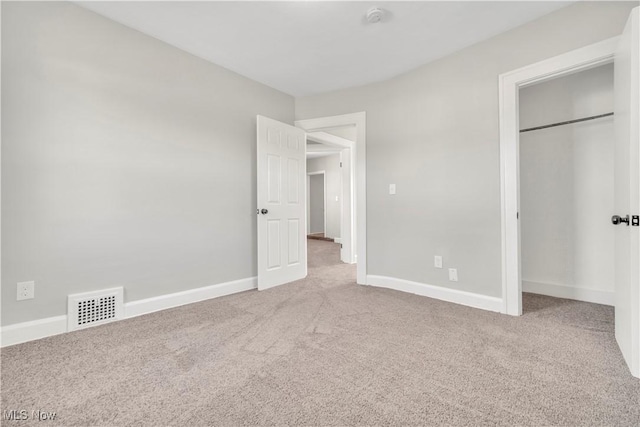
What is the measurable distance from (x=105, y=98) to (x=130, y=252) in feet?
4.17

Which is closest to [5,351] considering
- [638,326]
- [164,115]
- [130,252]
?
[130,252]

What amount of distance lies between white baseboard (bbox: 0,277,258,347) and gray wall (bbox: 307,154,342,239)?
16.9ft

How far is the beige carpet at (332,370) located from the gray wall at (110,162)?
1.75ft

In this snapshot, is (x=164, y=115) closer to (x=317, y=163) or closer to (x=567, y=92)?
(x=567, y=92)

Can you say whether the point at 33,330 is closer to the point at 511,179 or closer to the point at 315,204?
the point at 511,179

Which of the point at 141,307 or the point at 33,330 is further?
the point at 141,307

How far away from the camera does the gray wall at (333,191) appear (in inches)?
328

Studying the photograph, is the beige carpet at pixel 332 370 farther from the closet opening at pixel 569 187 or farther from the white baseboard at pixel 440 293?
the closet opening at pixel 569 187

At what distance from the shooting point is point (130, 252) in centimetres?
244

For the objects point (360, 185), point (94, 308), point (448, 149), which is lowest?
point (94, 308)

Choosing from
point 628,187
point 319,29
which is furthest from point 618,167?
point 319,29

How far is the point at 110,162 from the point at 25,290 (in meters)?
1.06

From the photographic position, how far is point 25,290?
1975 millimetres

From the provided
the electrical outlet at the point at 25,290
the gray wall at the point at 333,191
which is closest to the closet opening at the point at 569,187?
the electrical outlet at the point at 25,290
